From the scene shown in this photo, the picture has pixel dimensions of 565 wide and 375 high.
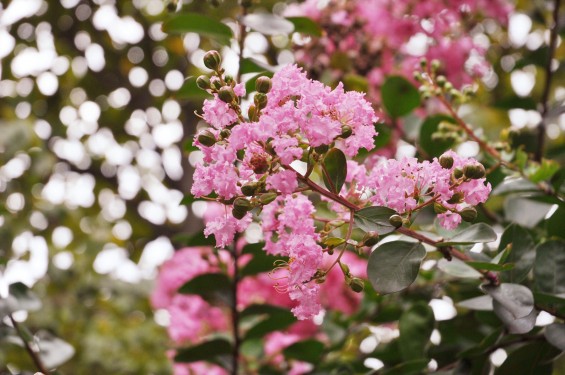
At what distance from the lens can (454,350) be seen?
99 centimetres

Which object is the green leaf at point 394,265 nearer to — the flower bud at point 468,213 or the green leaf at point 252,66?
the flower bud at point 468,213

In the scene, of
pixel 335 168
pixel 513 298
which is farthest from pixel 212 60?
pixel 513 298

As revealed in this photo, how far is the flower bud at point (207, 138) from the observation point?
652mm

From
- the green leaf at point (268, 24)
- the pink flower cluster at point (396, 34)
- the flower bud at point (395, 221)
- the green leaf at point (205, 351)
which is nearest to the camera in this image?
the flower bud at point (395, 221)

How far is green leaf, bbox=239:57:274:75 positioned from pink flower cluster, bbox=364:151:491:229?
309 millimetres

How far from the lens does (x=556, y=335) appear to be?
76 cm

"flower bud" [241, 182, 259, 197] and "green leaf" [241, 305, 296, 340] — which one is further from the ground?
"flower bud" [241, 182, 259, 197]

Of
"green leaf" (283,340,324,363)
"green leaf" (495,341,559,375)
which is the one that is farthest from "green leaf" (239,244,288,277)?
"green leaf" (495,341,559,375)

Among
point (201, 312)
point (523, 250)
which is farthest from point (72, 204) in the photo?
point (523, 250)

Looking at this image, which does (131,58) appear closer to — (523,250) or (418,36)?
(418,36)

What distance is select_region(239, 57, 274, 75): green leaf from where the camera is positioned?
940mm

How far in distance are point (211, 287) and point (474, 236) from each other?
53 cm

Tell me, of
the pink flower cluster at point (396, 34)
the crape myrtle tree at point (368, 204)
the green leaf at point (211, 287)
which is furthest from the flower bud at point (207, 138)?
the pink flower cluster at point (396, 34)

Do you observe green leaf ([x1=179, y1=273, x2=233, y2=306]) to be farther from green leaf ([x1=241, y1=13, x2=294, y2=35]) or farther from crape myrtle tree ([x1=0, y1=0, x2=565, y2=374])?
green leaf ([x1=241, y1=13, x2=294, y2=35])
